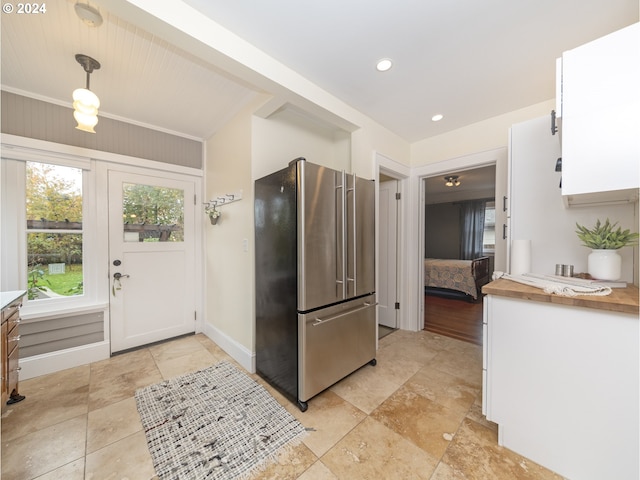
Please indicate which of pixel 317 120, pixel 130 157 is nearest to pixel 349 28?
pixel 317 120

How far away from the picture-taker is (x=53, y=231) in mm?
2330

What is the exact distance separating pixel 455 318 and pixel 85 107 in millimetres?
4849

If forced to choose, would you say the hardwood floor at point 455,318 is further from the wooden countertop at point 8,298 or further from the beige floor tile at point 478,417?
the wooden countertop at point 8,298

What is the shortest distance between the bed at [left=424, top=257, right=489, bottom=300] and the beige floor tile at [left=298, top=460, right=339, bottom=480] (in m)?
4.39

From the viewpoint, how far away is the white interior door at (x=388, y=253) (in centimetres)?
331

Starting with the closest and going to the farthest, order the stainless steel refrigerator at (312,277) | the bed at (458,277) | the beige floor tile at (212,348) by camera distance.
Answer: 1. the stainless steel refrigerator at (312,277)
2. the beige floor tile at (212,348)
3. the bed at (458,277)

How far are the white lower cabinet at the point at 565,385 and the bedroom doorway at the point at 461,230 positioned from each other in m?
1.28

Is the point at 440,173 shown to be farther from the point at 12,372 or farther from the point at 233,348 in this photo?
the point at 12,372

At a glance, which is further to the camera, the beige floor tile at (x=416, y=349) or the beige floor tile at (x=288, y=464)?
the beige floor tile at (x=416, y=349)

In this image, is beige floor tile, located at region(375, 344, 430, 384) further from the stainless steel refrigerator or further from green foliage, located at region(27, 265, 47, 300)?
green foliage, located at region(27, 265, 47, 300)

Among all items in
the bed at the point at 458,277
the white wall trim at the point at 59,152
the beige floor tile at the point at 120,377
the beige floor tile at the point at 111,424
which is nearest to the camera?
the beige floor tile at the point at 111,424

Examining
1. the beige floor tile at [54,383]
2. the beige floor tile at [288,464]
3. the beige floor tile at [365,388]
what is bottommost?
the beige floor tile at [54,383]

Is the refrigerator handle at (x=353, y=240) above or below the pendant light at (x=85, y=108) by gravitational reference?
below

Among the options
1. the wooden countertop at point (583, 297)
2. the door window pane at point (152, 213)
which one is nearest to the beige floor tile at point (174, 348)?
the door window pane at point (152, 213)
